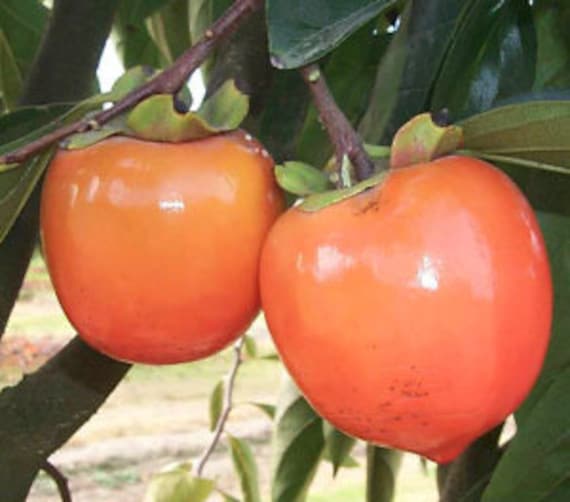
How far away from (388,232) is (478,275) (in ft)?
0.11

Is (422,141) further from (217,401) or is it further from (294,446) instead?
(217,401)

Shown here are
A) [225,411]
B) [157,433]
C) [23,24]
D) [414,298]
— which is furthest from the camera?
[157,433]

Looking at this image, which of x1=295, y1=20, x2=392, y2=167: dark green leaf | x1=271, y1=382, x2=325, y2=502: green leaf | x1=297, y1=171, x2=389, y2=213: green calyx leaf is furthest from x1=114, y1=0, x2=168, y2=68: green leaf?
x1=297, y1=171, x2=389, y2=213: green calyx leaf

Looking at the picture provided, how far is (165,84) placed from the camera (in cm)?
48

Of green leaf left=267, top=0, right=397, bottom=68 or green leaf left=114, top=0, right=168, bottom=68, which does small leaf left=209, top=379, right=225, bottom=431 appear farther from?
green leaf left=267, top=0, right=397, bottom=68

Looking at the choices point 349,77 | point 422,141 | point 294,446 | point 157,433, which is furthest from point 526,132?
point 157,433

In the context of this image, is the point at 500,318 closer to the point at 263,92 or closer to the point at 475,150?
the point at 475,150

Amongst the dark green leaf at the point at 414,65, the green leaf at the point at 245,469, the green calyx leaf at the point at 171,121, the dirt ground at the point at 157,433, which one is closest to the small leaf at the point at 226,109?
the green calyx leaf at the point at 171,121

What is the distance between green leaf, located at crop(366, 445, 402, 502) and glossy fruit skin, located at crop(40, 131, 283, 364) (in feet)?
2.37

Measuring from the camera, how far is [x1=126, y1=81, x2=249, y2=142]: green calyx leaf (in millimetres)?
477

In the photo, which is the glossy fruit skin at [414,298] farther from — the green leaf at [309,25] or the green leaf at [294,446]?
the green leaf at [294,446]

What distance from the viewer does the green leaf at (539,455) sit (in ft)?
2.29

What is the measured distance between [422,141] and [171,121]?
0.31 ft

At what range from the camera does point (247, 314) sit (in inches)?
19.6
